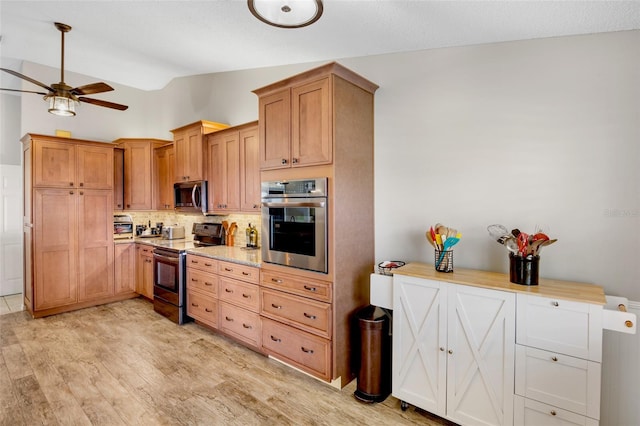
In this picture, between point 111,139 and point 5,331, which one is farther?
point 111,139

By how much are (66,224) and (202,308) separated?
7.88ft

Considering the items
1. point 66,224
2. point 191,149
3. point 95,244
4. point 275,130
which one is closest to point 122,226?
point 95,244

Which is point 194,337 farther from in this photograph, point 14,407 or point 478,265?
point 478,265

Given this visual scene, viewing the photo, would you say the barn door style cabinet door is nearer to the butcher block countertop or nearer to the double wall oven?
the butcher block countertop

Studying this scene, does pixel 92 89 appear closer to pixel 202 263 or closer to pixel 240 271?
pixel 202 263

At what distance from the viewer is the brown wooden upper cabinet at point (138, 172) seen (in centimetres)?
509

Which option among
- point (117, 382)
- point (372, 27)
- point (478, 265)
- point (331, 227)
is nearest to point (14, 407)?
point (117, 382)

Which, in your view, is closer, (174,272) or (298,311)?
(298,311)

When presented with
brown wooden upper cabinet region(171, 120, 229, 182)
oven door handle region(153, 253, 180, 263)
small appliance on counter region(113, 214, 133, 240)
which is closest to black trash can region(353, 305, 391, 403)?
oven door handle region(153, 253, 180, 263)

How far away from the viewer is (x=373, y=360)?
2449 millimetres

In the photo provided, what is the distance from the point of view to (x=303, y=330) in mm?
2652

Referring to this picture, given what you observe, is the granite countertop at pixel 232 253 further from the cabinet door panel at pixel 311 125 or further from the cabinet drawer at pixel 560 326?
the cabinet drawer at pixel 560 326

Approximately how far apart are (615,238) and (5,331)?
596 centimetres

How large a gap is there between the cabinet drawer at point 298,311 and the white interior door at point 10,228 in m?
4.88
